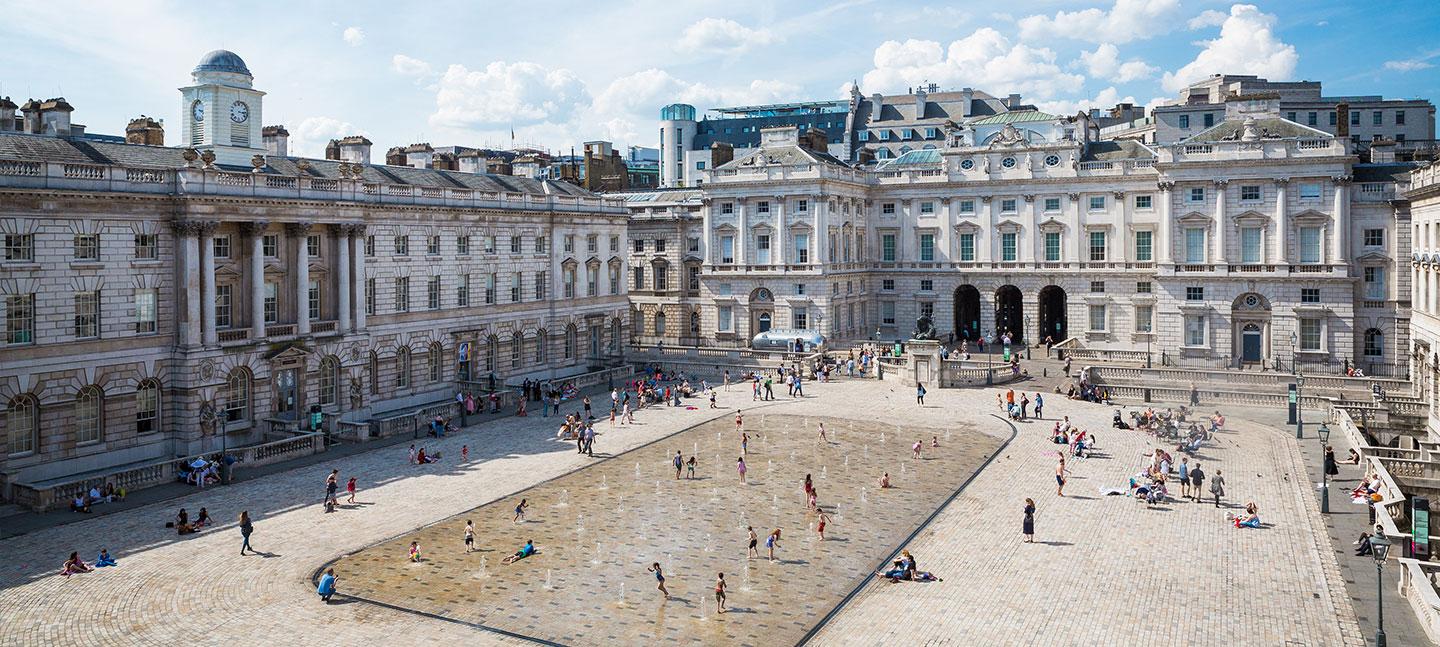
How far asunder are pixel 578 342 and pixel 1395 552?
164ft

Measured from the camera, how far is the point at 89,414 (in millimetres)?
43969

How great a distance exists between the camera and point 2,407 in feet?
134

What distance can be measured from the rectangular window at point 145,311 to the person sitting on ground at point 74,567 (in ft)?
55.0

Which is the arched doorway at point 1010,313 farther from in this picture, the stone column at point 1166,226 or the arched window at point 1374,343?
the arched window at point 1374,343

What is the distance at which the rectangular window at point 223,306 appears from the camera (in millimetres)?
49469

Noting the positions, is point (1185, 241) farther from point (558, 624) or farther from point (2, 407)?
point (2, 407)

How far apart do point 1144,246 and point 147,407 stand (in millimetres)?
61877

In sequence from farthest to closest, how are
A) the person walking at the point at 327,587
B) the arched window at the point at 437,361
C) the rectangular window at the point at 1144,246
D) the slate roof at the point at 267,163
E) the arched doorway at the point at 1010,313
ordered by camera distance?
the arched doorway at the point at 1010,313
the rectangular window at the point at 1144,246
the arched window at the point at 437,361
the slate roof at the point at 267,163
the person walking at the point at 327,587

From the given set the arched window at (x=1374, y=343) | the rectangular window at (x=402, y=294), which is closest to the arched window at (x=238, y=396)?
the rectangular window at (x=402, y=294)

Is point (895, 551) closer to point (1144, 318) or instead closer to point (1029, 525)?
point (1029, 525)

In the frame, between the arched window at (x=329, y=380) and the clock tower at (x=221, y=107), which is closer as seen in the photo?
the arched window at (x=329, y=380)

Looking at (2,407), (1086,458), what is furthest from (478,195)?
(1086,458)

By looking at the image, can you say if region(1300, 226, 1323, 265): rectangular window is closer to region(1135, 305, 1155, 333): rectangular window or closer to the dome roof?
region(1135, 305, 1155, 333): rectangular window

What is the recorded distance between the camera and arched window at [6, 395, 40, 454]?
4134 centimetres
